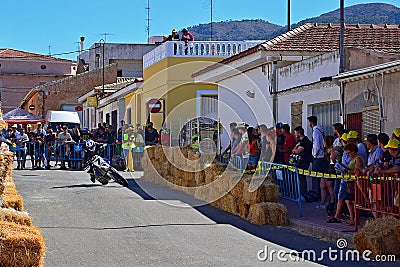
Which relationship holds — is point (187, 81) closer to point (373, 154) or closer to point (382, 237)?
point (373, 154)

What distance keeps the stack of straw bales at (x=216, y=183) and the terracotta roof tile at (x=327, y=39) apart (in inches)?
160

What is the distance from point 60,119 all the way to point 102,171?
1103 inches

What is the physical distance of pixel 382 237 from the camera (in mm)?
9406

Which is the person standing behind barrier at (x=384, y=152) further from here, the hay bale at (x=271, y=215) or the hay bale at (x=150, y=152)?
the hay bale at (x=150, y=152)

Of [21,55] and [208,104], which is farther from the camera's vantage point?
[21,55]

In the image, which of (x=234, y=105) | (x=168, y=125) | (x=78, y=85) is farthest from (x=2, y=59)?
(x=234, y=105)

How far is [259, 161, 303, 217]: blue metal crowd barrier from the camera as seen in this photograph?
14.0m

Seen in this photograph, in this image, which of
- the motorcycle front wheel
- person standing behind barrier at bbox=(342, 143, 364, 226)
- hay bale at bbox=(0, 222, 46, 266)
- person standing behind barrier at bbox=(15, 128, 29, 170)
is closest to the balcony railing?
person standing behind barrier at bbox=(15, 128, 29, 170)

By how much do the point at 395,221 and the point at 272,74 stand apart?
11.4 m

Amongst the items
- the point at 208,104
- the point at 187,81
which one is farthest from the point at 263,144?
the point at 187,81

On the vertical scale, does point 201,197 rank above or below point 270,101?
below

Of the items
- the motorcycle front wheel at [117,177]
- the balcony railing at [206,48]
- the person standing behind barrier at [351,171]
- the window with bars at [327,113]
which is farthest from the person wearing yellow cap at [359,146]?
the balcony railing at [206,48]

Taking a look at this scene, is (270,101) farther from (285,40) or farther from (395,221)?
(395,221)

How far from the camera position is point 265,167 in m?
15.9
